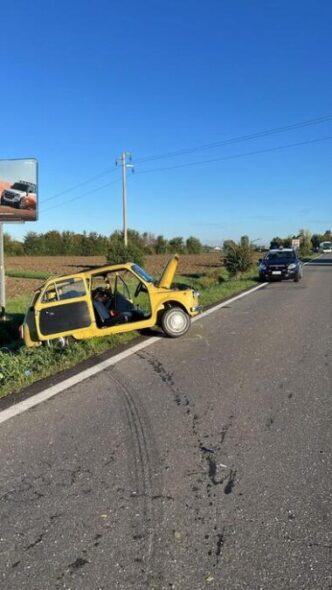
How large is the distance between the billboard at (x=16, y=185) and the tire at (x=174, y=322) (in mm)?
7961

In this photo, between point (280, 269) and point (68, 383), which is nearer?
point (68, 383)

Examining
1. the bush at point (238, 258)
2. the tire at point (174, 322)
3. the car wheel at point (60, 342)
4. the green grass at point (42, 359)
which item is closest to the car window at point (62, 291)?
the car wheel at point (60, 342)

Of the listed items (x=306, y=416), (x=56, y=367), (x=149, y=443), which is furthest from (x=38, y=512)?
(x=56, y=367)

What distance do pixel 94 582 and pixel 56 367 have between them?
489 centimetres

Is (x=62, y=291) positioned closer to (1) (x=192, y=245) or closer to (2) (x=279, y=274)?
(2) (x=279, y=274)

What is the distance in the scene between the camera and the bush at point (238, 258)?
1190 inches

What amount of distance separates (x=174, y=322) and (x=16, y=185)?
28.3ft

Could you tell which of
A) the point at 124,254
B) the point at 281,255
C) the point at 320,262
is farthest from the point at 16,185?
the point at 320,262

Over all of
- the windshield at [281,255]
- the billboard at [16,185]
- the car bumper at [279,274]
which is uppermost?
the billboard at [16,185]

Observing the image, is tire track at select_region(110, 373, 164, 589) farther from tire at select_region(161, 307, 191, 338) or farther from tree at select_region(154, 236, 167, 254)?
tree at select_region(154, 236, 167, 254)

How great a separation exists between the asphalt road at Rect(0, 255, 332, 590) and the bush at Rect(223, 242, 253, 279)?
23325mm

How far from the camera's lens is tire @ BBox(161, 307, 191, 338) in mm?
9805

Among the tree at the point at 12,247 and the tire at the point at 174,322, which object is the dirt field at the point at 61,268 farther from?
the tree at the point at 12,247

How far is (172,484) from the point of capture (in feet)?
12.7
